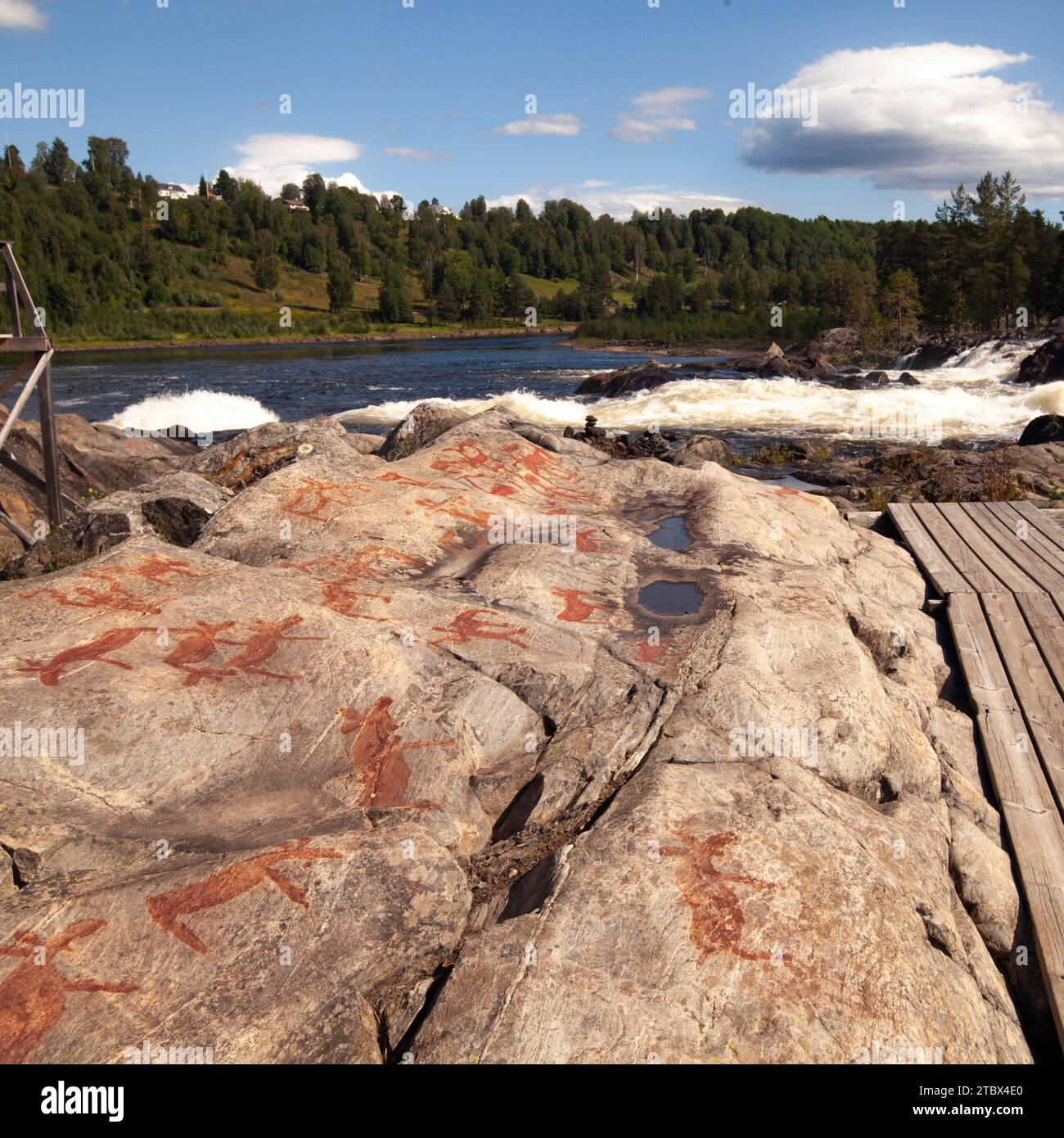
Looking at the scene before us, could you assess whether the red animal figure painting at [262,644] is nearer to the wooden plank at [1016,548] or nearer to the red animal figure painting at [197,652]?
the red animal figure painting at [197,652]

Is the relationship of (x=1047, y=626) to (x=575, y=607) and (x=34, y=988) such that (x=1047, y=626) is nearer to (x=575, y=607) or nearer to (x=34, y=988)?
(x=575, y=607)

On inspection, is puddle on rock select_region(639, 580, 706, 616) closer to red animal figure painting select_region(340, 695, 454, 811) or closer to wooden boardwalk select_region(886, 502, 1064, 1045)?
wooden boardwalk select_region(886, 502, 1064, 1045)

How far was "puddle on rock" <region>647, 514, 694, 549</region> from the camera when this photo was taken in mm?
11405

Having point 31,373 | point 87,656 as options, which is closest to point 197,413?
point 31,373

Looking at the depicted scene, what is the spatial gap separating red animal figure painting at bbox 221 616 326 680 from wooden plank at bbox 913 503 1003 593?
8.55 meters

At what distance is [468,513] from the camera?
38.3 feet

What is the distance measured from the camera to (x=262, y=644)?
716cm

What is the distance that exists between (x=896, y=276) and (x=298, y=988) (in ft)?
335

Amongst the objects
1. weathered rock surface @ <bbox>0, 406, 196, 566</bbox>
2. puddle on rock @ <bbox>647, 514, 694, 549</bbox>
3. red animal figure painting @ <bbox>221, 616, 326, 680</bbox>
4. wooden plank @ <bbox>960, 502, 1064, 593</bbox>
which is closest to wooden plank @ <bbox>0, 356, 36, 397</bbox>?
weathered rock surface @ <bbox>0, 406, 196, 566</bbox>

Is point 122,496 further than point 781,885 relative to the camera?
Yes

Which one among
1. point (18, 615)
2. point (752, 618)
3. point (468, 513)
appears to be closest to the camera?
point (18, 615)

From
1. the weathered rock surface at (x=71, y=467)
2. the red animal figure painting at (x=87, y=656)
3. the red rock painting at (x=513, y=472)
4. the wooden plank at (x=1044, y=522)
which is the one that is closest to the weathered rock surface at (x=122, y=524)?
the red rock painting at (x=513, y=472)

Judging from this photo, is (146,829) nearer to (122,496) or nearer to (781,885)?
(781,885)
